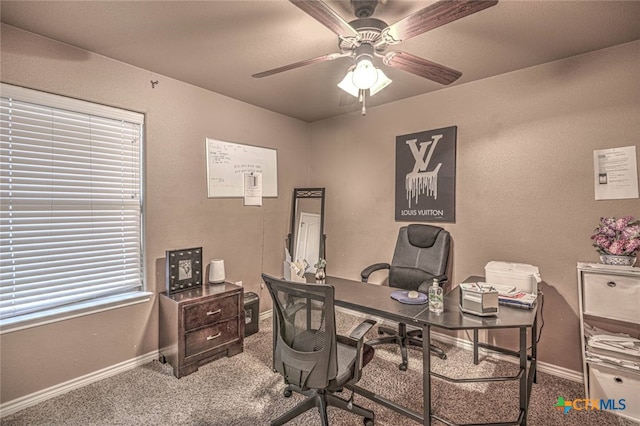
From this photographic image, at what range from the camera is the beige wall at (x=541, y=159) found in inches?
90.6

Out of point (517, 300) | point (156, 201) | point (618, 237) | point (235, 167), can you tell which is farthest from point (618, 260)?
point (156, 201)

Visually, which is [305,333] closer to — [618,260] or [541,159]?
[618,260]

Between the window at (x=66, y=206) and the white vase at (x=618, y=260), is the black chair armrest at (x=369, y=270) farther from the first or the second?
the window at (x=66, y=206)

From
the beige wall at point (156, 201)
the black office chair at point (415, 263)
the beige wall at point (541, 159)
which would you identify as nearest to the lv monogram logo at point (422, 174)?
the beige wall at point (541, 159)

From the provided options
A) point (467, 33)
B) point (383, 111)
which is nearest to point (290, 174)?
point (383, 111)

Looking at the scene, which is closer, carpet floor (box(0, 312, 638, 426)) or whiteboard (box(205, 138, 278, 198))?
carpet floor (box(0, 312, 638, 426))

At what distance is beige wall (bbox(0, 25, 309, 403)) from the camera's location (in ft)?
6.96

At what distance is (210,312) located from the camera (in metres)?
2.67

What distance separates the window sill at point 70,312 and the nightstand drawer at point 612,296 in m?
3.38

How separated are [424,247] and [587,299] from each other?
4.03 feet

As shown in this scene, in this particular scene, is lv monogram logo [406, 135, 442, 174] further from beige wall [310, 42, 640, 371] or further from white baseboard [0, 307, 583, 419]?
white baseboard [0, 307, 583, 419]

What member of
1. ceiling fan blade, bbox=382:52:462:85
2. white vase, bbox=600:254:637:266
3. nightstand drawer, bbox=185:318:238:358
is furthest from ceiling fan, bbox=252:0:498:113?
nightstand drawer, bbox=185:318:238:358

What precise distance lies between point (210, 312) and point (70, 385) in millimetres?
1059

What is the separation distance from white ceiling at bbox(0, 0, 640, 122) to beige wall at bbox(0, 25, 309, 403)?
18cm
